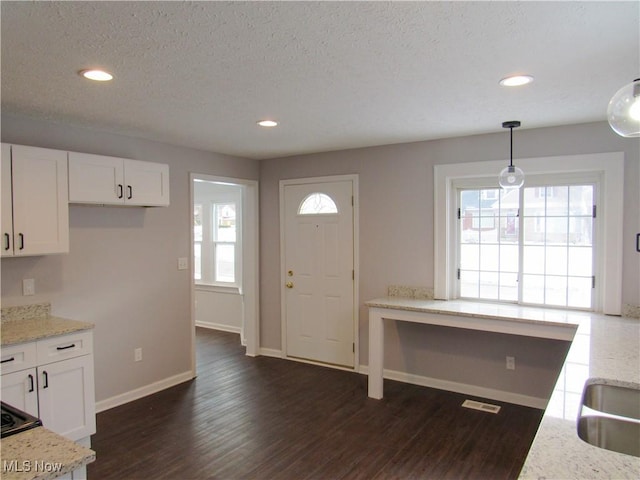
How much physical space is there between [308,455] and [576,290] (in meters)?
2.55

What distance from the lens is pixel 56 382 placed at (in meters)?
2.88

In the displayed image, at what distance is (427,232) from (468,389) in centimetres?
149

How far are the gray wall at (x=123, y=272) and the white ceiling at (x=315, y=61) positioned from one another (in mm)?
333

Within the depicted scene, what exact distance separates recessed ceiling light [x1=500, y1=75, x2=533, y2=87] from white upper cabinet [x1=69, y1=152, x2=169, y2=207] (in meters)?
2.80

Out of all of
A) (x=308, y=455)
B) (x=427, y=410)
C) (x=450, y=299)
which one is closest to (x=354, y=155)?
(x=450, y=299)

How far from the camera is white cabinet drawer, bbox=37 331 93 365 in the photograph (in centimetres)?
281

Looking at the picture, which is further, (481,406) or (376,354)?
(376,354)

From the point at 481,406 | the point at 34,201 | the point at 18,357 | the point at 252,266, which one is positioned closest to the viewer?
the point at 18,357

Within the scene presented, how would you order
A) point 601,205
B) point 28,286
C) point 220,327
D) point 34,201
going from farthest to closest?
1. point 220,327
2. point 601,205
3. point 28,286
4. point 34,201

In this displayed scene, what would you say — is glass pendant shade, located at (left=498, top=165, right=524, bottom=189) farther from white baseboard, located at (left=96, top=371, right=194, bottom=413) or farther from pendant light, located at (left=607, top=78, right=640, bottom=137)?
white baseboard, located at (left=96, top=371, right=194, bottom=413)

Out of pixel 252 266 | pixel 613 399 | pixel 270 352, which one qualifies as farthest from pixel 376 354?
pixel 613 399

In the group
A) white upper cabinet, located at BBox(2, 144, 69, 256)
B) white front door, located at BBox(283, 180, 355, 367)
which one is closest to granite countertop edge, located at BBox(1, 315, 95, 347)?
white upper cabinet, located at BBox(2, 144, 69, 256)

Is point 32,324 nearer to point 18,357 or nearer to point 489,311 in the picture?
point 18,357

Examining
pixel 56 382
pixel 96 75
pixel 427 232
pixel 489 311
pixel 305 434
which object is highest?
pixel 96 75
